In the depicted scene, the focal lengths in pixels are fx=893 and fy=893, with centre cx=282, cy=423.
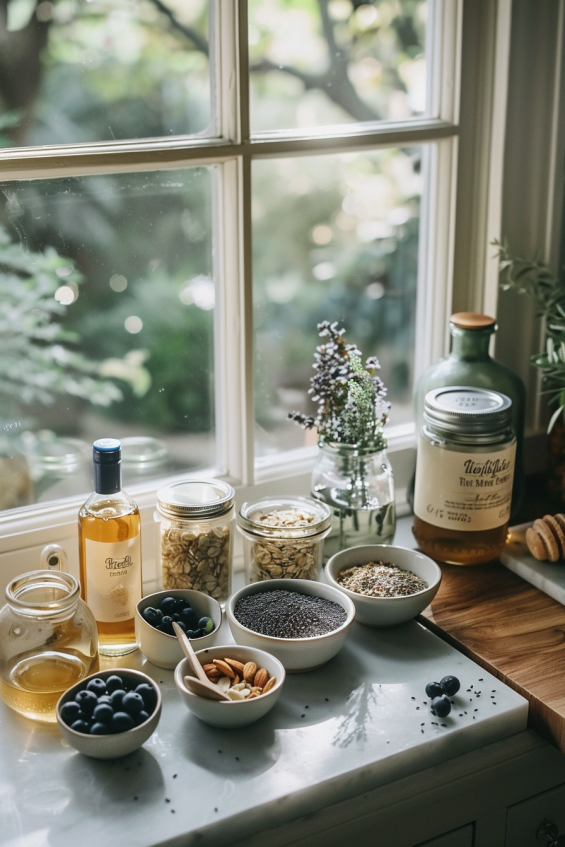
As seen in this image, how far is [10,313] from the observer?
3.92 feet

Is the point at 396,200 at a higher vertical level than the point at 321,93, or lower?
lower

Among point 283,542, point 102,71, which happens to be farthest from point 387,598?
point 102,71

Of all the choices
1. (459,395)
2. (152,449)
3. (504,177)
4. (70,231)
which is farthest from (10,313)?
(504,177)

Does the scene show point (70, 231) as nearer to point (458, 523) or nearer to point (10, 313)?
point (10, 313)

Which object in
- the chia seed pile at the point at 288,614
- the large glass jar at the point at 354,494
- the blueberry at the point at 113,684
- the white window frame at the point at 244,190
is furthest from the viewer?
the large glass jar at the point at 354,494

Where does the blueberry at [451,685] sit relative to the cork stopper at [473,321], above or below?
below

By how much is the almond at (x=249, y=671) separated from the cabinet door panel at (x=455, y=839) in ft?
0.91

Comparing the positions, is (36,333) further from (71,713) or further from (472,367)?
(472,367)

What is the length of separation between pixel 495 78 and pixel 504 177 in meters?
0.15

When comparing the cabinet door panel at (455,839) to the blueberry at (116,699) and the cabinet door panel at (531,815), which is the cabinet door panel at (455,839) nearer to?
the cabinet door panel at (531,815)

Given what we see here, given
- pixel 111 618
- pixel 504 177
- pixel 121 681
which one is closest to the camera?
pixel 121 681

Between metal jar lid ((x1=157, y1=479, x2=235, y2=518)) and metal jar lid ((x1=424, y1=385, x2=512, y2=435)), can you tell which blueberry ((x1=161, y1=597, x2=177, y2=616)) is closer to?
metal jar lid ((x1=157, y1=479, x2=235, y2=518))

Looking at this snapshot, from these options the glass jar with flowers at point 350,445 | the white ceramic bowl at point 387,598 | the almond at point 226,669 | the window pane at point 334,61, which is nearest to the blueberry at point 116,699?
the almond at point 226,669

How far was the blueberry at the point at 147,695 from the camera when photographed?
3.19 feet
